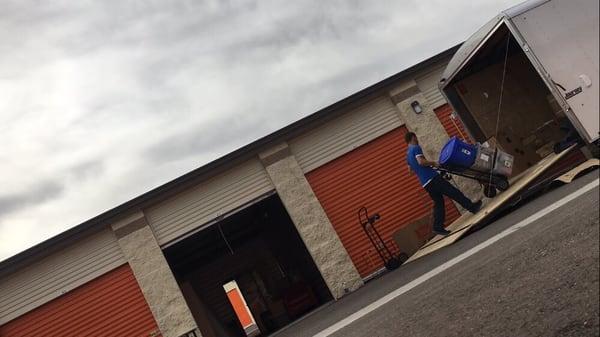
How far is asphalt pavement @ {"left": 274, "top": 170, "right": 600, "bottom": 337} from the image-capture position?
3.15m

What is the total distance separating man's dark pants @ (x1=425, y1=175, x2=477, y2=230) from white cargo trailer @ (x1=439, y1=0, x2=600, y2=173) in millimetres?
2089

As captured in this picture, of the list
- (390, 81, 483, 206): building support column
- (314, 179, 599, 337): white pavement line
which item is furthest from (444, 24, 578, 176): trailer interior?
(314, 179, 599, 337): white pavement line

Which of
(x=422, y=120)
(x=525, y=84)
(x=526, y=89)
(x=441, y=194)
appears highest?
(x=422, y=120)

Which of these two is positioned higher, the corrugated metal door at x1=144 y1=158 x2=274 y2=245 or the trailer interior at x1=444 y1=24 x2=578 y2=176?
the corrugated metal door at x1=144 y1=158 x2=274 y2=245

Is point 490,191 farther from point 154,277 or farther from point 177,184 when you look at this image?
point 154,277

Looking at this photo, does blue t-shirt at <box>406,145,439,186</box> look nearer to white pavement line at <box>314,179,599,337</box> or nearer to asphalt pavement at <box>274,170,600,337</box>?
white pavement line at <box>314,179,599,337</box>

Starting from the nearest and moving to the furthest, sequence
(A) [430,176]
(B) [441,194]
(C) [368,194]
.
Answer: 1. (A) [430,176]
2. (B) [441,194]
3. (C) [368,194]

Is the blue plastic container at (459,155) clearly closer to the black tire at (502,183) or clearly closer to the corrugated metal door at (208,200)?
the black tire at (502,183)

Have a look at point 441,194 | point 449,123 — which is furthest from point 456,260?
point 449,123

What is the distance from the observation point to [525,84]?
11805mm

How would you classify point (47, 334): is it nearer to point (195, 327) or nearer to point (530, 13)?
point (195, 327)

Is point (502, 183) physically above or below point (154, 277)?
below

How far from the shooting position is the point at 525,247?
4992 mm

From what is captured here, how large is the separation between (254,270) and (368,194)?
1231 centimetres
